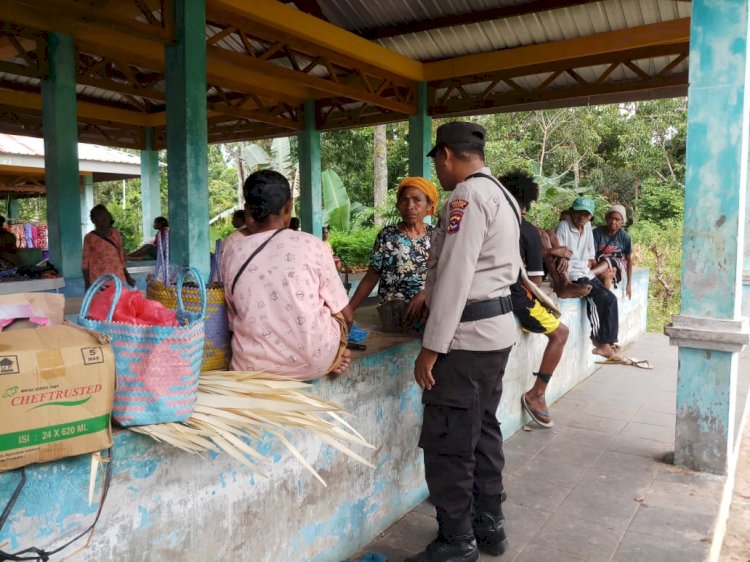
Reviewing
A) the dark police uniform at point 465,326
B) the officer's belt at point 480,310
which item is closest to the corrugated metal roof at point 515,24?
the dark police uniform at point 465,326

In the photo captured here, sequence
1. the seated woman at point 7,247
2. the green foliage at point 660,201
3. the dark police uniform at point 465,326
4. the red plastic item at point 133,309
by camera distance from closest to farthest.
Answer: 1. the red plastic item at point 133,309
2. the dark police uniform at point 465,326
3. the seated woman at point 7,247
4. the green foliage at point 660,201

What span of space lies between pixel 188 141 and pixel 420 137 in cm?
536

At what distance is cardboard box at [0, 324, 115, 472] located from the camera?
53.2 inches

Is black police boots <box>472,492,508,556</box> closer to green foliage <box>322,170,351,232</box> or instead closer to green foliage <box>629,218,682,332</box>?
green foliage <box>629,218,682,332</box>

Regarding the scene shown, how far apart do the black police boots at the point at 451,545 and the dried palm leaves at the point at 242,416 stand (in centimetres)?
80

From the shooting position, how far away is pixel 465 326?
251 cm

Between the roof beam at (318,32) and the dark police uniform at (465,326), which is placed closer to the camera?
the dark police uniform at (465,326)

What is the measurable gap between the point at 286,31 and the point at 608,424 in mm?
5579

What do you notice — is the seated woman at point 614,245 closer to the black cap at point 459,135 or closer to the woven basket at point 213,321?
the black cap at point 459,135

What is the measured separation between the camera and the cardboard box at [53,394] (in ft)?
4.44

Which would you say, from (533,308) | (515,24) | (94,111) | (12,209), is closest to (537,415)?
(533,308)

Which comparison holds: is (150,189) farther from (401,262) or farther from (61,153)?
(401,262)

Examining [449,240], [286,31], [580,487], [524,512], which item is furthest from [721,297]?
[286,31]

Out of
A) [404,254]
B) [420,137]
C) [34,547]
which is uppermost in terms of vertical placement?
[420,137]
